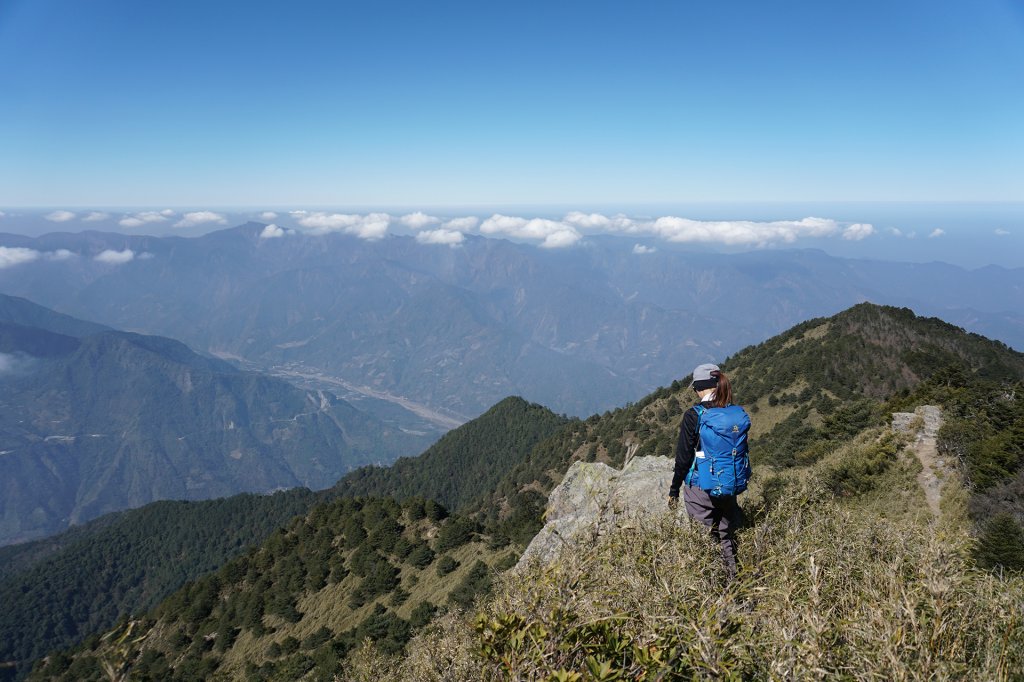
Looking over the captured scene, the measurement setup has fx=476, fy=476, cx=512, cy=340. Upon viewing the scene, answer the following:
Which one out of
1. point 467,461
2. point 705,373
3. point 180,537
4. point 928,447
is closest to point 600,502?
point 705,373

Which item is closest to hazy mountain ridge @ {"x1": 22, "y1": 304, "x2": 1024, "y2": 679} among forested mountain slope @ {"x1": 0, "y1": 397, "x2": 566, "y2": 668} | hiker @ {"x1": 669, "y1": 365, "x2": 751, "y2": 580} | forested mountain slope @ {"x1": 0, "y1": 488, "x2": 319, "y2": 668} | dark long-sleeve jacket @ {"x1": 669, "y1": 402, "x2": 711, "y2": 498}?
hiker @ {"x1": 669, "y1": 365, "x2": 751, "y2": 580}

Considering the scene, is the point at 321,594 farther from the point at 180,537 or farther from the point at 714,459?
the point at 180,537

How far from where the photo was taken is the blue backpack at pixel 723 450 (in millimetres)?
6965

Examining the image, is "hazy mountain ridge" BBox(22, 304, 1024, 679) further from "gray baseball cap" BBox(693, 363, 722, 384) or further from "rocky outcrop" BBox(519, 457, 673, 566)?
"gray baseball cap" BBox(693, 363, 722, 384)

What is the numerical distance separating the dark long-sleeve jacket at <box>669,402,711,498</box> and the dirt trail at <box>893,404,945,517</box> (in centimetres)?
1402

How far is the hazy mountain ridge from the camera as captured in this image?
6.16 metres

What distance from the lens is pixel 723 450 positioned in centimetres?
705

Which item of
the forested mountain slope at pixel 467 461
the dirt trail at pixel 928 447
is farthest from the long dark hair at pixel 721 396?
the forested mountain slope at pixel 467 461

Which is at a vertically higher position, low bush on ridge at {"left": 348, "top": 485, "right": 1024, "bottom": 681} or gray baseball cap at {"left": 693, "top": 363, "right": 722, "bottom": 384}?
gray baseball cap at {"left": 693, "top": 363, "right": 722, "bottom": 384}

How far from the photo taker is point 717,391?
23.9ft

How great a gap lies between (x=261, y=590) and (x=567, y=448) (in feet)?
184

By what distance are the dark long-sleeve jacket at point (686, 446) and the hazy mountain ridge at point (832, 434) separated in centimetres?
130

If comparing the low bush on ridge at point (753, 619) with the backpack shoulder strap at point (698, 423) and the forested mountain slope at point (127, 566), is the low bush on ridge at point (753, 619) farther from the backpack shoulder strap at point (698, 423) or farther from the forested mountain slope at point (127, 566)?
the forested mountain slope at point (127, 566)

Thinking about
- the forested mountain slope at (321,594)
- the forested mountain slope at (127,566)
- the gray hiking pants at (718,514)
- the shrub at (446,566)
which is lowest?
the forested mountain slope at (127,566)
